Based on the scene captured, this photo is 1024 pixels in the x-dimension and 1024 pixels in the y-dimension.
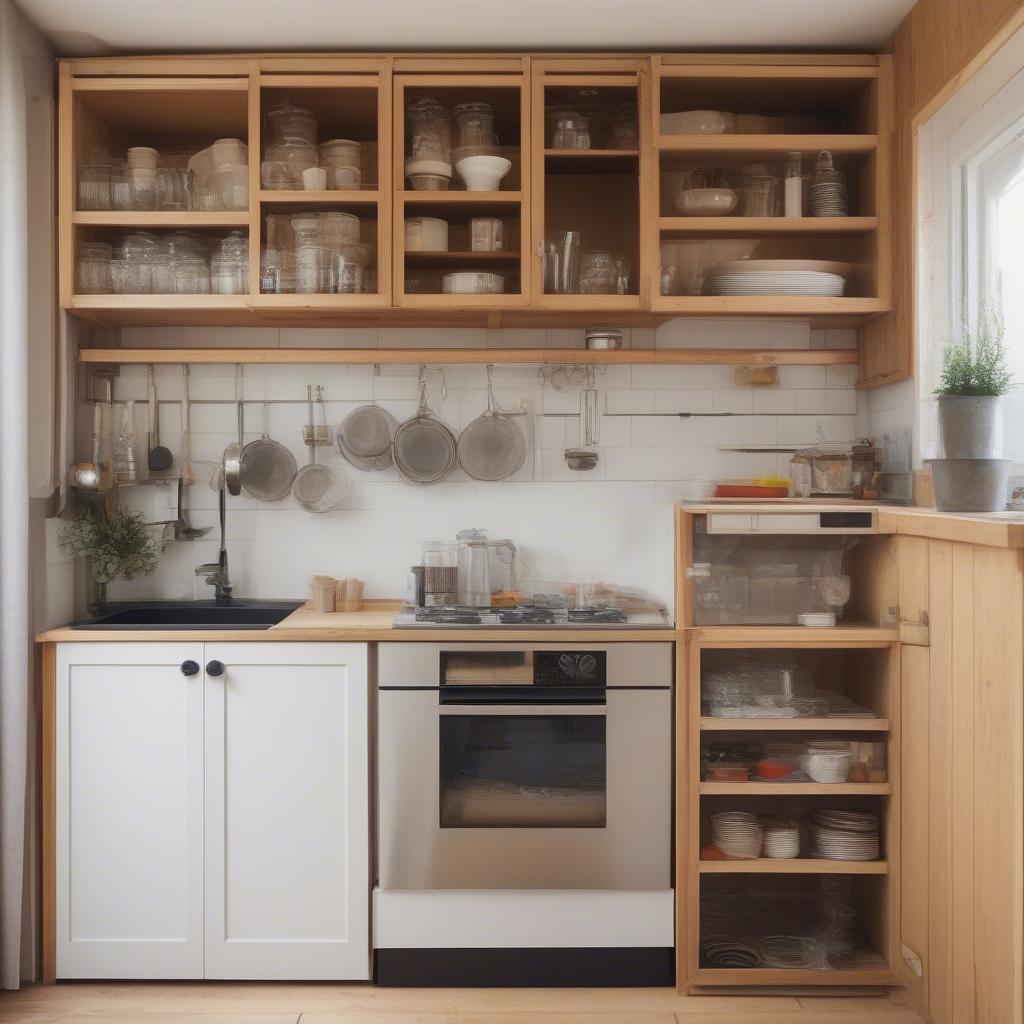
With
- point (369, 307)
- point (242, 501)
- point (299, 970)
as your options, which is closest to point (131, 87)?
point (369, 307)

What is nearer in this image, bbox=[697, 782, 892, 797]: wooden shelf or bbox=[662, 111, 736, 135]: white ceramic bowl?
bbox=[697, 782, 892, 797]: wooden shelf

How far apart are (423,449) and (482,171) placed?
873 mm

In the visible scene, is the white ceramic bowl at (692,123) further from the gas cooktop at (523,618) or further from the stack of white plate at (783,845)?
the stack of white plate at (783,845)

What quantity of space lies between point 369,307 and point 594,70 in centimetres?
95

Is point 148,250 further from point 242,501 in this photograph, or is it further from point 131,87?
point 242,501

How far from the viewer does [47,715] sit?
2719 mm

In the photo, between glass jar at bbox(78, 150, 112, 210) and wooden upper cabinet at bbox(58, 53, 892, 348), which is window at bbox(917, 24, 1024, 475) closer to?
wooden upper cabinet at bbox(58, 53, 892, 348)

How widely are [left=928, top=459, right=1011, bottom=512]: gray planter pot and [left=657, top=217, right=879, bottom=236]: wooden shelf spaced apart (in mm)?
950

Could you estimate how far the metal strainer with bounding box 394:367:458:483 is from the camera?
321 centimetres

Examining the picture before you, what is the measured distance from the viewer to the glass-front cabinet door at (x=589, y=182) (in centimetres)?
288

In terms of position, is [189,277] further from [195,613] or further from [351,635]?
[351,635]

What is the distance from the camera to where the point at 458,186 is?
296 centimetres

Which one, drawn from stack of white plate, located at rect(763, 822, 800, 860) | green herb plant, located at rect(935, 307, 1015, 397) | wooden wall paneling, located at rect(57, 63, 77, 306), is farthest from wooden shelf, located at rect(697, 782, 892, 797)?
wooden wall paneling, located at rect(57, 63, 77, 306)

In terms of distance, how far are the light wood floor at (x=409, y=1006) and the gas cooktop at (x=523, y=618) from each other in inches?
38.7
